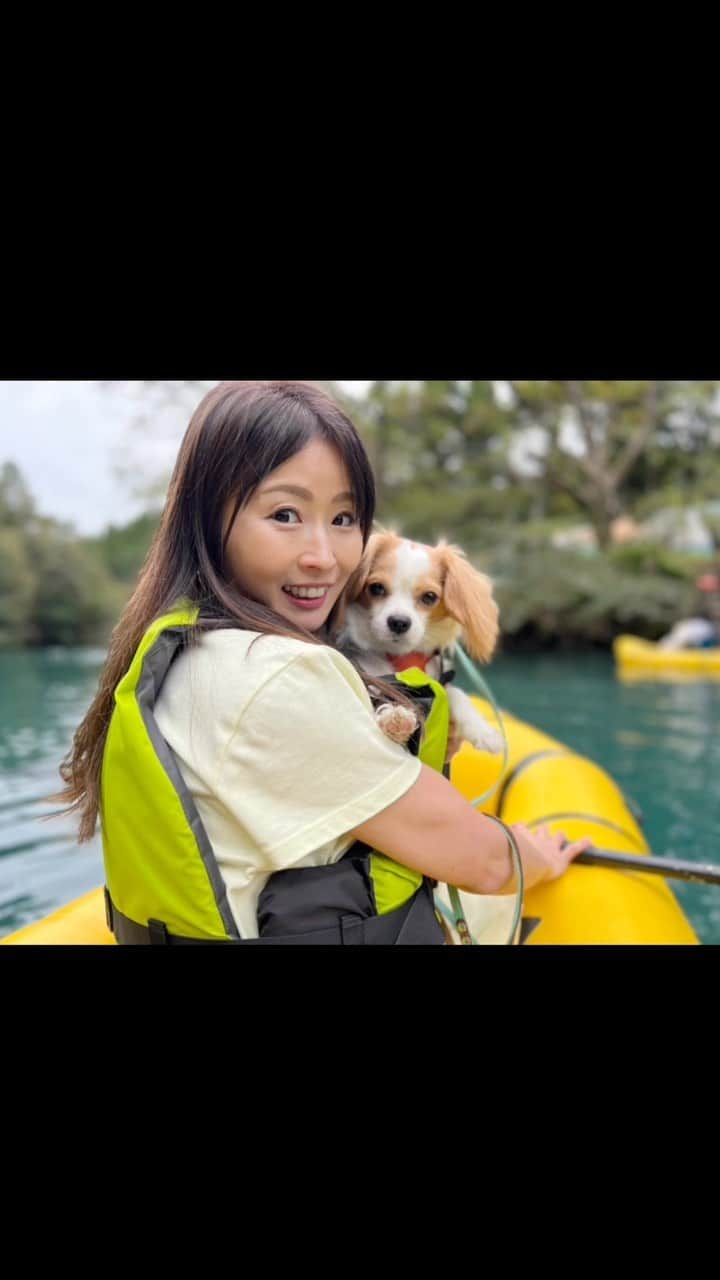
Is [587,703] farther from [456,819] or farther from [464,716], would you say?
[456,819]

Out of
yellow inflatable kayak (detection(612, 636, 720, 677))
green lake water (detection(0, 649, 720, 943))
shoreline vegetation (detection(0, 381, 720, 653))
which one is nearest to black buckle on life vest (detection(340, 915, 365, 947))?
green lake water (detection(0, 649, 720, 943))

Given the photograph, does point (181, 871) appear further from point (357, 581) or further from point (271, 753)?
point (357, 581)

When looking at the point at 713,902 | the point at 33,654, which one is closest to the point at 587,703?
the point at 713,902

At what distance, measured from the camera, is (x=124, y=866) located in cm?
117

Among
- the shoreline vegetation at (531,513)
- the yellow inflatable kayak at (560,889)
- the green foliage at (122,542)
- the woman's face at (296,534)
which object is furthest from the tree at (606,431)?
the woman's face at (296,534)

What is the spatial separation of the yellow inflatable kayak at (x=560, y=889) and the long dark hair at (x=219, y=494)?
565mm

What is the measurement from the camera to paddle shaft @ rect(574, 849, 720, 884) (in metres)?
1.97

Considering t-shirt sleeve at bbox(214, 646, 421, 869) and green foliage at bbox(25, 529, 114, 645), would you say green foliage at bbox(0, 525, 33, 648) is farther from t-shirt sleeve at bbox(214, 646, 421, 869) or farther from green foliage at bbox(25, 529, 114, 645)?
t-shirt sleeve at bbox(214, 646, 421, 869)

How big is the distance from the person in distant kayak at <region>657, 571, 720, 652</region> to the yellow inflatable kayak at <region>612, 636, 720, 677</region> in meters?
0.97

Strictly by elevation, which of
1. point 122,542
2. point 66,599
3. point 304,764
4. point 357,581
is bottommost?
point 66,599

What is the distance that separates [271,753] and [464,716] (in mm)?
783

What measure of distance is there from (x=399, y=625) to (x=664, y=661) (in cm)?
1029

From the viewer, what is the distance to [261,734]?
3.42ft

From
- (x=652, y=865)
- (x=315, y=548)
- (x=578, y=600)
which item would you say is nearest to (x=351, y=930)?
(x=315, y=548)
